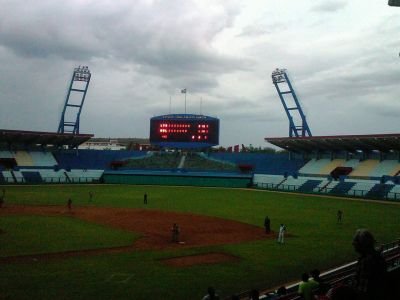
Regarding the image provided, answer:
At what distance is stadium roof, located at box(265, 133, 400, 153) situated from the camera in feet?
218

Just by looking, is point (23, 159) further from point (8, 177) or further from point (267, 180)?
point (267, 180)

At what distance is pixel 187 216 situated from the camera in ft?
128

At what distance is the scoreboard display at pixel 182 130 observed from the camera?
88.0m

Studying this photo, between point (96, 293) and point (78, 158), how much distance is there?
77.2 meters

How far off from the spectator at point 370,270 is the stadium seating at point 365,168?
6913 cm

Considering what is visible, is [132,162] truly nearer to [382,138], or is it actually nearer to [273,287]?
[382,138]

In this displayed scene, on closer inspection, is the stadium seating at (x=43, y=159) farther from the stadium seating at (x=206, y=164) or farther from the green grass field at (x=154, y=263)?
the green grass field at (x=154, y=263)

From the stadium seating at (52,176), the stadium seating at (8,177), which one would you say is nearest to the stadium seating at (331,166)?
the stadium seating at (52,176)

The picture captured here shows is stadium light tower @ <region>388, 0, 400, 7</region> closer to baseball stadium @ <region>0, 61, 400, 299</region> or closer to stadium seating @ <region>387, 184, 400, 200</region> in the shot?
baseball stadium @ <region>0, 61, 400, 299</region>

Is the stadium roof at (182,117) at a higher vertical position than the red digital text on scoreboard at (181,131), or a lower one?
higher

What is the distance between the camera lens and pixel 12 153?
81.6 metres

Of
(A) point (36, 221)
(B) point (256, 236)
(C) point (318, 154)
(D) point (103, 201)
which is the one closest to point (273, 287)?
(B) point (256, 236)

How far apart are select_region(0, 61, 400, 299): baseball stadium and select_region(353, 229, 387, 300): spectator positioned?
380 cm

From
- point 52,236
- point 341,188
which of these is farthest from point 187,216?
point 341,188
